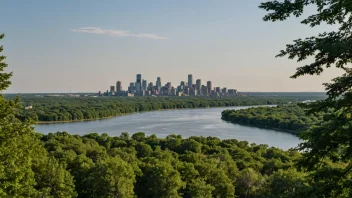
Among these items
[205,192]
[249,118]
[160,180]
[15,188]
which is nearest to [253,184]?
[205,192]

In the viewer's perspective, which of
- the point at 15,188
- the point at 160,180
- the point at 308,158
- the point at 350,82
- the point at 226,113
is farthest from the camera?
the point at 226,113

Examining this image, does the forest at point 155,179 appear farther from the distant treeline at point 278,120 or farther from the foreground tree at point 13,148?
the distant treeline at point 278,120

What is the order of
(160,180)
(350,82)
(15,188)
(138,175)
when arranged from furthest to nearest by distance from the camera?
(138,175) < (160,180) < (15,188) < (350,82)

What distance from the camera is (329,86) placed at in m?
5.26

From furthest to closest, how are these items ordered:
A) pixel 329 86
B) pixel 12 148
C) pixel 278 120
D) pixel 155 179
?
1. pixel 278 120
2. pixel 155 179
3. pixel 12 148
4. pixel 329 86

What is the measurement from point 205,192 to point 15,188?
11.8m

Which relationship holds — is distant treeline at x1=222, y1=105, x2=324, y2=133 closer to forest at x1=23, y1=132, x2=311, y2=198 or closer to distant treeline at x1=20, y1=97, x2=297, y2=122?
distant treeline at x1=20, y1=97, x2=297, y2=122

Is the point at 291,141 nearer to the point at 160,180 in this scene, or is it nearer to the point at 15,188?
the point at 160,180

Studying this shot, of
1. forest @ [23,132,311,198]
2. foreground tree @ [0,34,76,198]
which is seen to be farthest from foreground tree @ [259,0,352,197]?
forest @ [23,132,311,198]

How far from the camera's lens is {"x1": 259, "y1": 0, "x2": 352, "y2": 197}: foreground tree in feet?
16.9

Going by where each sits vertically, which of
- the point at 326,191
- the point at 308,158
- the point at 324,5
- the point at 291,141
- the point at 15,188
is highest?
the point at 324,5

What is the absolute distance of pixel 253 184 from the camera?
67.4 ft

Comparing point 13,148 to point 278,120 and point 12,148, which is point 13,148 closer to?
point 12,148

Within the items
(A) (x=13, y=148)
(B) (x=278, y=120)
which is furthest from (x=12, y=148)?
(B) (x=278, y=120)
